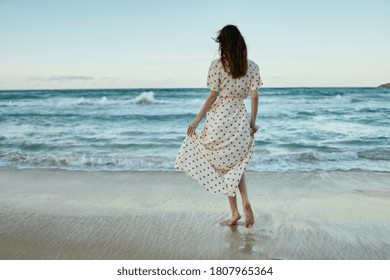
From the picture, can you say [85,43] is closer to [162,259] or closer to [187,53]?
[187,53]

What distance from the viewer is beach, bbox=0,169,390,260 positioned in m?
2.99

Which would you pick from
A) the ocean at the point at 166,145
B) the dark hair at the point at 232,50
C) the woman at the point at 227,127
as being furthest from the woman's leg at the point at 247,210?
the ocean at the point at 166,145

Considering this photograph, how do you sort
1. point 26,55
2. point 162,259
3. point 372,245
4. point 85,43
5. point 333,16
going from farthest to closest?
point 85,43 → point 26,55 → point 333,16 → point 372,245 → point 162,259

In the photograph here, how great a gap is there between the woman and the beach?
408 mm

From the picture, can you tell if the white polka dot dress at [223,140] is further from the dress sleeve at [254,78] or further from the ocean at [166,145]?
the ocean at [166,145]

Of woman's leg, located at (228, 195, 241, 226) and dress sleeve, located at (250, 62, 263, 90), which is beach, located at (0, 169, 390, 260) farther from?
dress sleeve, located at (250, 62, 263, 90)

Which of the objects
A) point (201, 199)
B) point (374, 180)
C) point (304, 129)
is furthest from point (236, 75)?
point (304, 129)

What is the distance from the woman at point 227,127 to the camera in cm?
314

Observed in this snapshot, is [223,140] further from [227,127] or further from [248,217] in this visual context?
[248,217]

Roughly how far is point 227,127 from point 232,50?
1.93 feet

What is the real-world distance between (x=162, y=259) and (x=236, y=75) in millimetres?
1429

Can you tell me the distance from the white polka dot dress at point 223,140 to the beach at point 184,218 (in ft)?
1.45

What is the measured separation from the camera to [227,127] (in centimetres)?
329

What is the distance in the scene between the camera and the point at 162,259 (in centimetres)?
288
